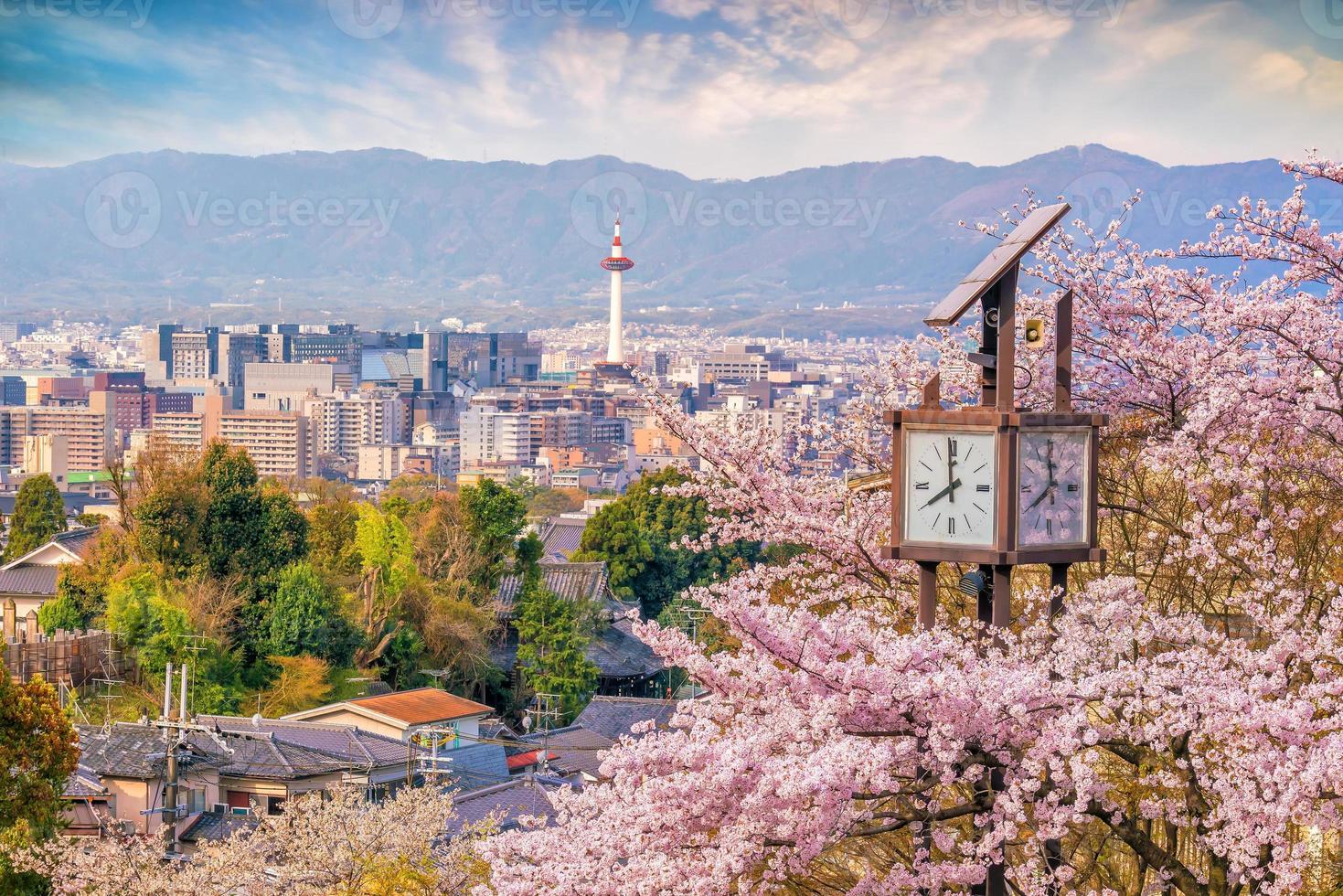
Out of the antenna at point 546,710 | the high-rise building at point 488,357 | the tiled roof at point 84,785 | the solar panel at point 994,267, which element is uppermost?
the high-rise building at point 488,357

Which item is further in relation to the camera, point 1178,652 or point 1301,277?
point 1301,277

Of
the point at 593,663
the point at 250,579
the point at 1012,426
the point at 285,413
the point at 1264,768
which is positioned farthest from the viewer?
the point at 285,413

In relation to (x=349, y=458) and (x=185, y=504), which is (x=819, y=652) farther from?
(x=349, y=458)

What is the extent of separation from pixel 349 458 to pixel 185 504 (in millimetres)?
116154

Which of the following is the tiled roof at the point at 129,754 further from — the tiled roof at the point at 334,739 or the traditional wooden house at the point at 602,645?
the traditional wooden house at the point at 602,645

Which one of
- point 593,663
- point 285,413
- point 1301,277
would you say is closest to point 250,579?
point 593,663

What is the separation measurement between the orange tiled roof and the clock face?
1407 cm

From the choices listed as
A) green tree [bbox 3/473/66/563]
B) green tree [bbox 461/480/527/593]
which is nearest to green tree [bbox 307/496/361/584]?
green tree [bbox 461/480/527/593]

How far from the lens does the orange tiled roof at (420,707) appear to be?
18.6m

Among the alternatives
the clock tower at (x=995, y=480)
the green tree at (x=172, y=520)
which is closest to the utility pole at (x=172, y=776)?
the clock tower at (x=995, y=480)

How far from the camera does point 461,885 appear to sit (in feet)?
30.1

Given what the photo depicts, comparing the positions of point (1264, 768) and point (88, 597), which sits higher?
point (1264, 768)

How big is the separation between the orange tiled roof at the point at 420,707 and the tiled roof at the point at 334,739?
0.75 m

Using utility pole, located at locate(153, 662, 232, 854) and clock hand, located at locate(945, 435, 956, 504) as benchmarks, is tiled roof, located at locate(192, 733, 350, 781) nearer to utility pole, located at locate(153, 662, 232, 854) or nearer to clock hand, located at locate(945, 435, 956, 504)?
utility pole, located at locate(153, 662, 232, 854)
